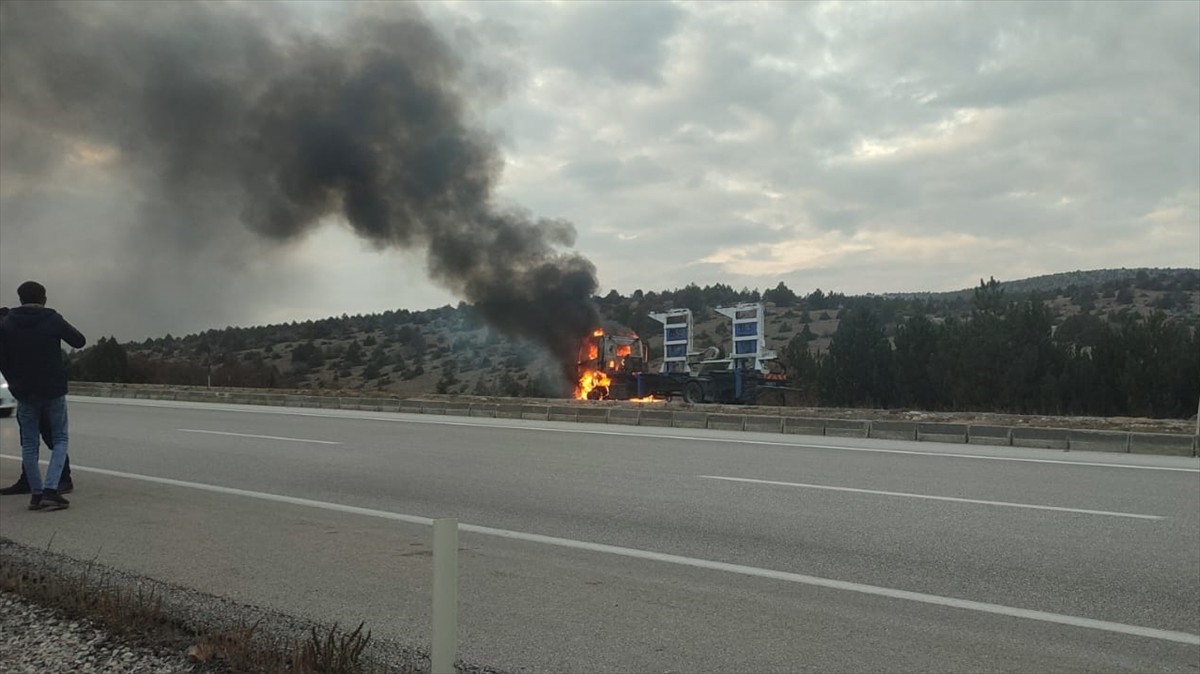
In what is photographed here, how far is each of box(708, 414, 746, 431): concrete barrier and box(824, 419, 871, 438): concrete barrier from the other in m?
1.62

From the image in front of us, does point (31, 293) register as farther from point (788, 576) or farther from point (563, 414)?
point (563, 414)

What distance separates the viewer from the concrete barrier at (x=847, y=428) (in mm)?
14641

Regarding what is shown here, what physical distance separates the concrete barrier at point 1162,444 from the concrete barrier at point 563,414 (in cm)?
983

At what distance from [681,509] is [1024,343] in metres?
18.8

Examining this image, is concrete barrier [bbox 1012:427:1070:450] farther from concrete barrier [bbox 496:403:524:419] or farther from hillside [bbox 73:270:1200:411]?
hillside [bbox 73:270:1200:411]

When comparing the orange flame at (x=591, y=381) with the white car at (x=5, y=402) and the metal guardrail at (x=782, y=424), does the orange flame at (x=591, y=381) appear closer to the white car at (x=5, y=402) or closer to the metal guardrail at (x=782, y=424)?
the metal guardrail at (x=782, y=424)

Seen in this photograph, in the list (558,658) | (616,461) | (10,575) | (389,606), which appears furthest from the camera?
(616,461)

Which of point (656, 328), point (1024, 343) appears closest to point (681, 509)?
point (1024, 343)

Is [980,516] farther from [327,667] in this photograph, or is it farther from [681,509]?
[327,667]

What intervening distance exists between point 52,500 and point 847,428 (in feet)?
37.3

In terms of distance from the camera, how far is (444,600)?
9.07 ft

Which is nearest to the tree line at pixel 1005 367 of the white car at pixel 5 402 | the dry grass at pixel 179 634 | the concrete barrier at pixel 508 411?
the concrete barrier at pixel 508 411

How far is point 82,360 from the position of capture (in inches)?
1721

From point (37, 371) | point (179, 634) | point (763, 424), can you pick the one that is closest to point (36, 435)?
point (37, 371)
